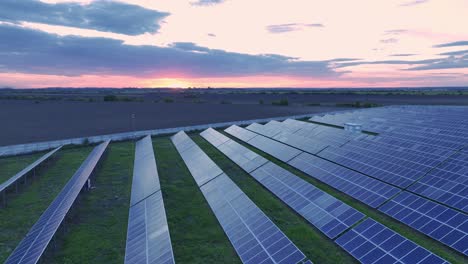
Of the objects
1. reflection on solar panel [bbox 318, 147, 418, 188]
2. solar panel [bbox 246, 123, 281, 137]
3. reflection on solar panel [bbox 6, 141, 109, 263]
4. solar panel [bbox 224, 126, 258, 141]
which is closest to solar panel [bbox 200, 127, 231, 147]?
solar panel [bbox 224, 126, 258, 141]

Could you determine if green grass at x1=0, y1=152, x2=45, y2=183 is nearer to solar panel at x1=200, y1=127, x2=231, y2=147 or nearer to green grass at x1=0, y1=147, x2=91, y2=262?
green grass at x1=0, y1=147, x2=91, y2=262

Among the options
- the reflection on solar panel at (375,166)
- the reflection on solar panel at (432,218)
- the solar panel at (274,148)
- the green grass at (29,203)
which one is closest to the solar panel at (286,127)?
the solar panel at (274,148)

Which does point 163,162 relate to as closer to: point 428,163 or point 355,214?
point 355,214

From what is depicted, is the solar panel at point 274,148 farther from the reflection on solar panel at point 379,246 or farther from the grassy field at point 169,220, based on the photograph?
the reflection on solar panel at point 379,246

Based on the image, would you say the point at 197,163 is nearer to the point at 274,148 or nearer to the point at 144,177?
the point at 144,177

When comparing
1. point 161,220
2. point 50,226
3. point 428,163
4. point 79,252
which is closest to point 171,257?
point 161,220
